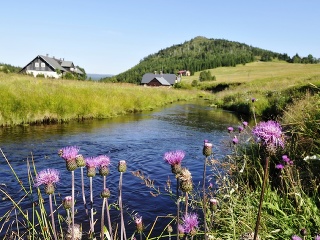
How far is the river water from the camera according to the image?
7.04 metres

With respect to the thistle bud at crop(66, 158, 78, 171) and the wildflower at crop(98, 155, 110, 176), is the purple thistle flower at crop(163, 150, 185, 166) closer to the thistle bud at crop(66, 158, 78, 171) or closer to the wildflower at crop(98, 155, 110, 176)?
the wildflower at crop(98, 155, 110, 176)

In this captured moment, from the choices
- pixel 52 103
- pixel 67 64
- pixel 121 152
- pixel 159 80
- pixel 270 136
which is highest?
pixel 67 64

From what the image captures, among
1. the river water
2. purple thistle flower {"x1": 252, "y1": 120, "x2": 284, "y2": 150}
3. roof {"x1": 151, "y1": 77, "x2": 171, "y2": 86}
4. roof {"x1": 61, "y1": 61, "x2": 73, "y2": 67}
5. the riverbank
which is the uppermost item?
roof {"x1": 61, "y1": 61, "x2": 73, "y2": 67}

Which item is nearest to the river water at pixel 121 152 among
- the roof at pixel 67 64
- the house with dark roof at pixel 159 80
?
the roof at pixel 67 64

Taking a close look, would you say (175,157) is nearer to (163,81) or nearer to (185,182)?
(185,182)

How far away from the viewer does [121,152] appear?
12.2 metres

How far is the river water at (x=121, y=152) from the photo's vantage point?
23.1 ft

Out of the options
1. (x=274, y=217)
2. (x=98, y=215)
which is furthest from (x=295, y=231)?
(x=98, y=215)

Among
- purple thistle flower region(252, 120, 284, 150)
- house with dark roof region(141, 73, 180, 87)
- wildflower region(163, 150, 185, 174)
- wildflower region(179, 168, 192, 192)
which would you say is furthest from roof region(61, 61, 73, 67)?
purple thistle flower region(252, 120, 284, 150)

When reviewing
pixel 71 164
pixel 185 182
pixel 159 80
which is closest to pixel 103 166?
pixel 71 164

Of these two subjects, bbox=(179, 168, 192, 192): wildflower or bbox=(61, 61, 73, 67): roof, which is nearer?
bbox=(179, 168, 192, 192): wildflower

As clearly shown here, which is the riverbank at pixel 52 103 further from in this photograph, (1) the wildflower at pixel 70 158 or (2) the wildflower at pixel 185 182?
(2) the wildflower at pixel 185 182

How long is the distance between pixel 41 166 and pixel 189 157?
4.99m

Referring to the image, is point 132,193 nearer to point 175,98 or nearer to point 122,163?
point 122,163
